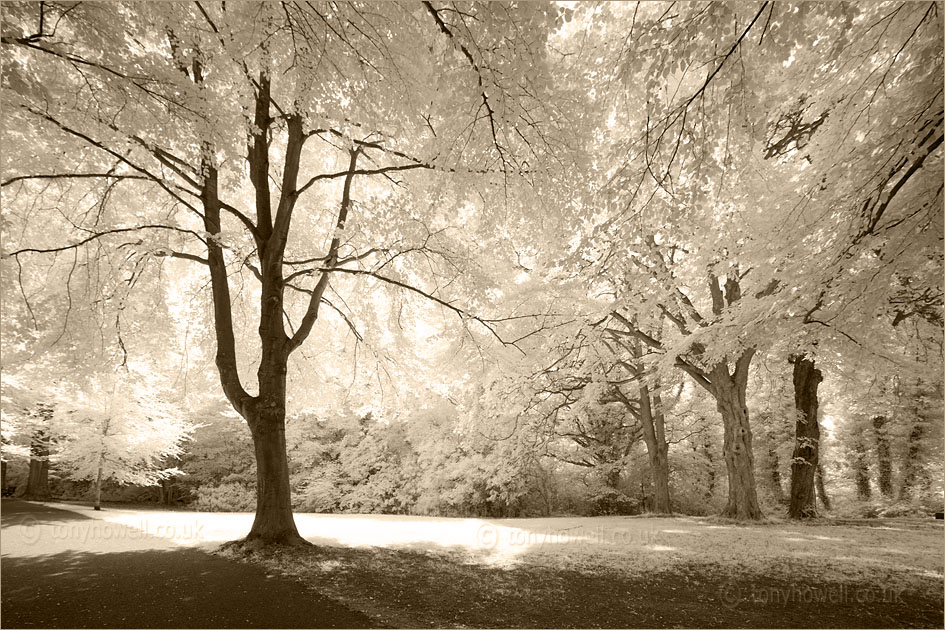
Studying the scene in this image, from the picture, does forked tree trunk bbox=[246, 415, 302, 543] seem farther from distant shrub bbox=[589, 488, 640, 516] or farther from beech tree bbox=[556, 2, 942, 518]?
distant shrub bbox=[589, 488, 640, 516]

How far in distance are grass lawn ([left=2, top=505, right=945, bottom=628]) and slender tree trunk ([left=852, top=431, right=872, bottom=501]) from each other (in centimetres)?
2109

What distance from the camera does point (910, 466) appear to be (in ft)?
78.0

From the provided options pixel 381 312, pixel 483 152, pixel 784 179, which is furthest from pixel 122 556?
pixel 784 179

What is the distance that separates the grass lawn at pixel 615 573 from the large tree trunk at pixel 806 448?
209 cm

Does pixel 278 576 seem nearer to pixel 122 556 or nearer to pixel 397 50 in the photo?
pixel 122 556

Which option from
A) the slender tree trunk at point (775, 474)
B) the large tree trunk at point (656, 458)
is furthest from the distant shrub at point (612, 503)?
the slender tree trunk at point (775, 474)

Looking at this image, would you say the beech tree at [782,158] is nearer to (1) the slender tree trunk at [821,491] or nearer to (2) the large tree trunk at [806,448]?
(2) the large tree trunk at [806,448]

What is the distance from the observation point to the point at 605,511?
21016mm

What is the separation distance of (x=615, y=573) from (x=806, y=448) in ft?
31.4

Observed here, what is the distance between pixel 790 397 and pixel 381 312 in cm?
2006

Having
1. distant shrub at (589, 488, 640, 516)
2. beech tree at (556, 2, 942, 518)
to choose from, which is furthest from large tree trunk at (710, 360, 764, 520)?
distant shrub at (589, 488, 640, 516)

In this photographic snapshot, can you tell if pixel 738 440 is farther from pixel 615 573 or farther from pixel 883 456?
pixel 883 456

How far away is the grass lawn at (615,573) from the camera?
453 centimetres

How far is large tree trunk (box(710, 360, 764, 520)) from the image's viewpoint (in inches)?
465
